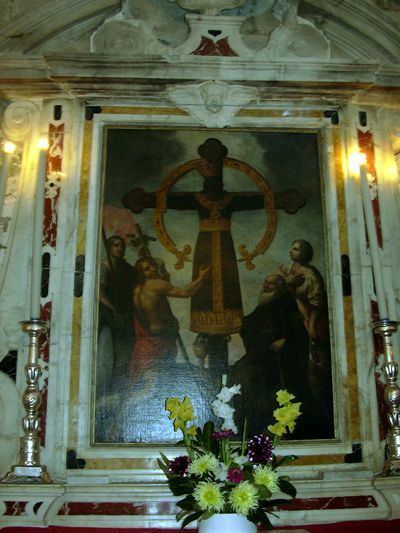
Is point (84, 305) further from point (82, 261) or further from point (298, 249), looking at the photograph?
point (298, 249)

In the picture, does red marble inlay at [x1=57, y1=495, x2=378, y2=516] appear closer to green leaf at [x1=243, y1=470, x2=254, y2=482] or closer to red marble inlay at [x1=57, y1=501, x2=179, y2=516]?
red marble inlay at [x1=57, y1=501, x2=179, y2=516]

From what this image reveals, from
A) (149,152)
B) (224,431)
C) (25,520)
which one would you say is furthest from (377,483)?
(149,152)

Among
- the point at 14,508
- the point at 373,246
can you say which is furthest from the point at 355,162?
the point at 14,508

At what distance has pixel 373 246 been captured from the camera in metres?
4.09

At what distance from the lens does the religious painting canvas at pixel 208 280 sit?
4078 mm

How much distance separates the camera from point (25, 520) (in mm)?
3604

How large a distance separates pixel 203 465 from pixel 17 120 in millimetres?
3074

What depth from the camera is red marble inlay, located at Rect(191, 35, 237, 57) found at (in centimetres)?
476

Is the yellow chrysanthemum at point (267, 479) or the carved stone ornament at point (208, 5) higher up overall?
the carved stone ornament at point (208, 5)

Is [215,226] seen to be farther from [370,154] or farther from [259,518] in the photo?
[259,518]

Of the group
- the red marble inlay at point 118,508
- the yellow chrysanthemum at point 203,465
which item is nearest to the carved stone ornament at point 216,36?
the yellow chrysanthemum at point 203,465

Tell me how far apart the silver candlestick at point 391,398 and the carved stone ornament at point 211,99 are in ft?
6.50

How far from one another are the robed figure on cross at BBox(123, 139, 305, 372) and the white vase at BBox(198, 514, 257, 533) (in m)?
1.44

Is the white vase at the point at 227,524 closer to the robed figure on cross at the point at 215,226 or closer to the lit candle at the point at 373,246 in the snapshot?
the robed figure on cross at the point at 215,226
